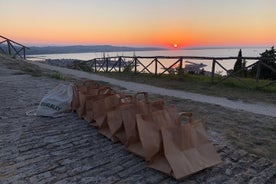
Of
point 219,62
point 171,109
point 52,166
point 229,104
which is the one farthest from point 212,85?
point 52,166

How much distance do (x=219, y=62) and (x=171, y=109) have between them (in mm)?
8250

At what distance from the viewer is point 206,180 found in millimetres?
2877

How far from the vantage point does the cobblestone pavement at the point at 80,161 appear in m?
2.87

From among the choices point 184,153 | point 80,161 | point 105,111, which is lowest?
point 80,161

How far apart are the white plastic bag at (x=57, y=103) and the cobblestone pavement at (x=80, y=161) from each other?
383 mm

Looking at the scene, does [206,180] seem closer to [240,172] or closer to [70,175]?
[240,172]

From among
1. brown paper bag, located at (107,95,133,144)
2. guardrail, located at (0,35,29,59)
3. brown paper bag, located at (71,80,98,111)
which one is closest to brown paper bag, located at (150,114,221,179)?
brown paper bag, located at (107,95,133,144)

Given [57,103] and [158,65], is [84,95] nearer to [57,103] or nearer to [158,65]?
[57,103]

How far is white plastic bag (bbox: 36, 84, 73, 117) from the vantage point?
16.2 feet

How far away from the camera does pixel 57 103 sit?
5.07 meters

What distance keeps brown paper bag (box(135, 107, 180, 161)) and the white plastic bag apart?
2.22m

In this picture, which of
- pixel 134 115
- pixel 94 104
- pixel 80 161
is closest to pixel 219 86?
pixel 94 104

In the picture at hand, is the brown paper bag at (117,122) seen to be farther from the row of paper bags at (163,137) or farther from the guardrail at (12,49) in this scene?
the guardrail at (12,49)

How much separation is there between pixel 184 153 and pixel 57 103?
2.81 meters
